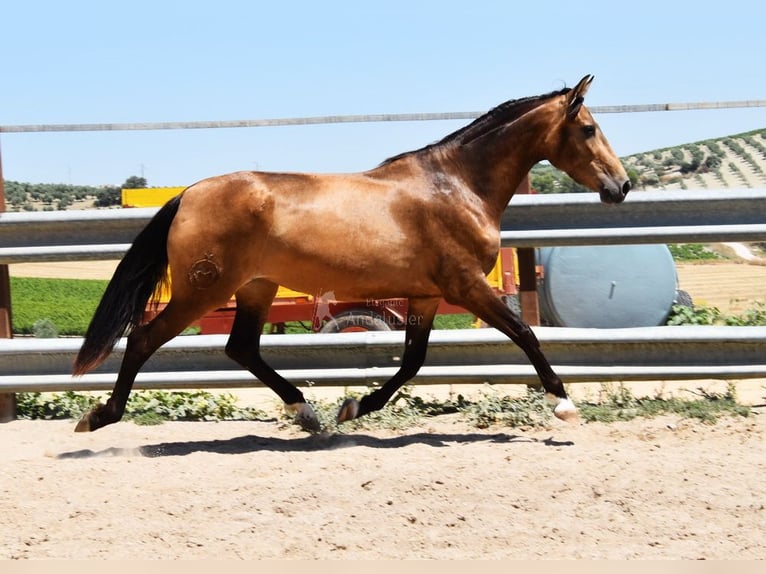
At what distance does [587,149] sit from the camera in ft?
18.7

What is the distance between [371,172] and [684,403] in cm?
238

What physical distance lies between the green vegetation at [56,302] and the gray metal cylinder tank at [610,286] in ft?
30.7

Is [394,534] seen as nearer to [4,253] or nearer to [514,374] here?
[514,374]

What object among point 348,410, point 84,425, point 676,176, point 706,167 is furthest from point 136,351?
point 706,167

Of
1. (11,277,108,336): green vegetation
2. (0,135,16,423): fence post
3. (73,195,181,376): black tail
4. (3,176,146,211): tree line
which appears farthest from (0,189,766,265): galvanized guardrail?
(11,277,108,336): green vegetation

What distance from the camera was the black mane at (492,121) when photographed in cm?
586

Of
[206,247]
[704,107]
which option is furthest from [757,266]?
[206,247]

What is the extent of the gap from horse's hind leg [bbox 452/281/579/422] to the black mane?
0.95 metres

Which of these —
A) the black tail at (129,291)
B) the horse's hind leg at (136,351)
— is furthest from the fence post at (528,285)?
the black tail at (129,291)

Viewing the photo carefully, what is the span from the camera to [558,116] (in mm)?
5762

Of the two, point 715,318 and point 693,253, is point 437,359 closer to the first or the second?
point 715,318

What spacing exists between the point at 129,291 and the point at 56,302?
17.0m

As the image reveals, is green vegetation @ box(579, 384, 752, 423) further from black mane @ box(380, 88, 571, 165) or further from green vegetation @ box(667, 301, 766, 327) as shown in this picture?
green vegetation @ box(667, 301, 766, 327)

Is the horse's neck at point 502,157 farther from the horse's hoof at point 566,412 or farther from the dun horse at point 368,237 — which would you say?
the horse's hoof at point 566,412
